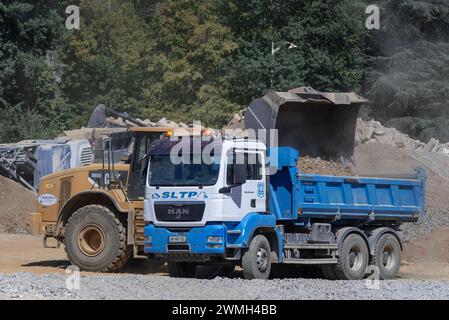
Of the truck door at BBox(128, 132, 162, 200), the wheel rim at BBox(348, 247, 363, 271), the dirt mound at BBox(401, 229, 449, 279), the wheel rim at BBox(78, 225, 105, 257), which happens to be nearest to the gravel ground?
the wheel rim at BBox(78, 225, 105, 257)

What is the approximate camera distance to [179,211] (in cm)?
1628

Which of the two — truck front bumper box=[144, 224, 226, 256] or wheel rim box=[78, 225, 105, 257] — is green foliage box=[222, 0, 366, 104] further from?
truck front bumper box=[144, 224, 226, 256]

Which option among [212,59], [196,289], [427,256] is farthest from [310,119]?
[212,59]

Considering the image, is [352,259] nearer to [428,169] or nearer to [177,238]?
[177,238]

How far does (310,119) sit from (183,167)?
15.3ft

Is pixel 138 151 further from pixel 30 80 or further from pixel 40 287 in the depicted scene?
pixel 30 80

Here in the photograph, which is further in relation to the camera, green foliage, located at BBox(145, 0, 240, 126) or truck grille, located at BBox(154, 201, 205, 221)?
green foliage, located at BBox(145, 0, 240, 126)

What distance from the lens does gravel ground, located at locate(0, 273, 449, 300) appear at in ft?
44.1

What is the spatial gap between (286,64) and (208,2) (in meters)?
9.66

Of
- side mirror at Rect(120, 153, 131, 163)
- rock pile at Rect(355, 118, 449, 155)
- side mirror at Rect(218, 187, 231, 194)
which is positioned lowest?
side mirror at Rect(218, 187, 231, 194)

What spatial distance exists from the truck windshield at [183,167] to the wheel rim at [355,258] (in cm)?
385

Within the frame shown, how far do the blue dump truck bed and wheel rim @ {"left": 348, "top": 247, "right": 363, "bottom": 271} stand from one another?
64cm

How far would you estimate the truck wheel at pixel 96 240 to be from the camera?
17.6 metres

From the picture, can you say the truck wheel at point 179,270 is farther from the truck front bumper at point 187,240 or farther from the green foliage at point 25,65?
the green foliage at point 25,65
